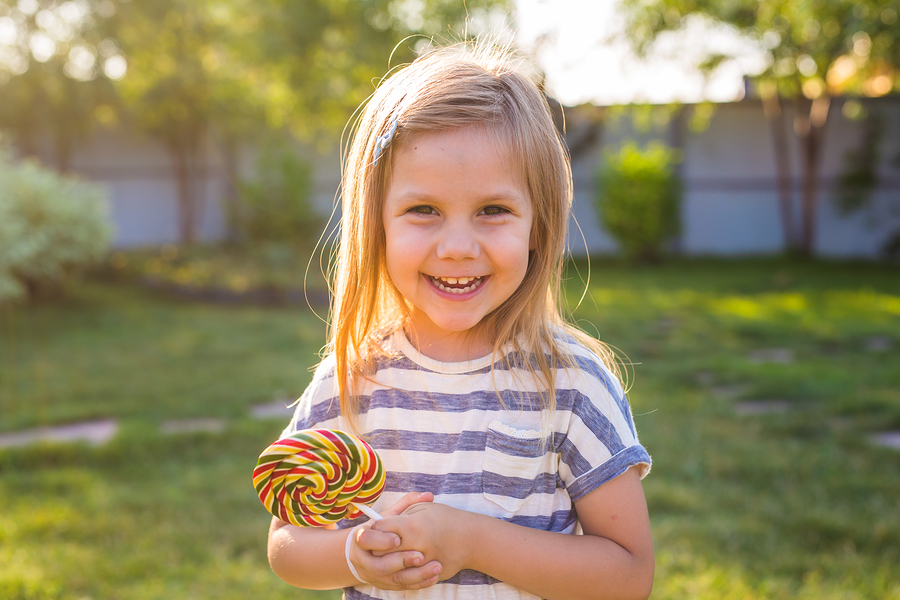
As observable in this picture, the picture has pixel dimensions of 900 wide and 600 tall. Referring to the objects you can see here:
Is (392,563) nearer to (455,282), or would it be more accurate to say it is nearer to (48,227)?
(455,282)

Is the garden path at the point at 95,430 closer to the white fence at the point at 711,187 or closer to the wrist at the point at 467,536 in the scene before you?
the wrist at the point at 467,536

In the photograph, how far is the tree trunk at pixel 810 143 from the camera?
37.0 ft

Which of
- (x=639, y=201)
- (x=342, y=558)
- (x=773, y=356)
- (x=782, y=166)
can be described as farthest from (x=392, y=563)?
(x=782, y=166)

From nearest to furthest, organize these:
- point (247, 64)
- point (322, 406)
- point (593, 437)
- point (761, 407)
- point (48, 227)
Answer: point (593, 437) < point (322, 406) < point (761, 407) < point (48, 227) < point (247, 64)

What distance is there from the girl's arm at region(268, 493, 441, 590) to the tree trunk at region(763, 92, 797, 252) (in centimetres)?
1206

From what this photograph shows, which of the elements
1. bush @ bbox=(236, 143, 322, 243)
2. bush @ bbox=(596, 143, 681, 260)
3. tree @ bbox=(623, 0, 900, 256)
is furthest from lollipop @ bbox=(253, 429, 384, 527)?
bush @ bbox=(236, 143, 322, 243)

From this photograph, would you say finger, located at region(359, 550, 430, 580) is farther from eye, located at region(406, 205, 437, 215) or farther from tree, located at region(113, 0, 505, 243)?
tree, located at region(113, 0, 505, 243)

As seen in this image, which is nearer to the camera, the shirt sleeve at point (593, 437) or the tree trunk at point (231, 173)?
the shirt sleeve at point (593, 437)

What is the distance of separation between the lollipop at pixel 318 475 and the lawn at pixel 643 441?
0.47 metres

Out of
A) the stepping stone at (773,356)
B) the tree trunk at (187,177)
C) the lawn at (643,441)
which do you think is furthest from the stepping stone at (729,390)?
the tree trunk at (187,177)

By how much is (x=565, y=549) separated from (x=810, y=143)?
38.9 ft

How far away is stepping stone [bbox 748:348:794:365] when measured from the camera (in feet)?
17.1

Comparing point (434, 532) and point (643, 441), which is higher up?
point (434, 532)

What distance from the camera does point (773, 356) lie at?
17.9 feet
